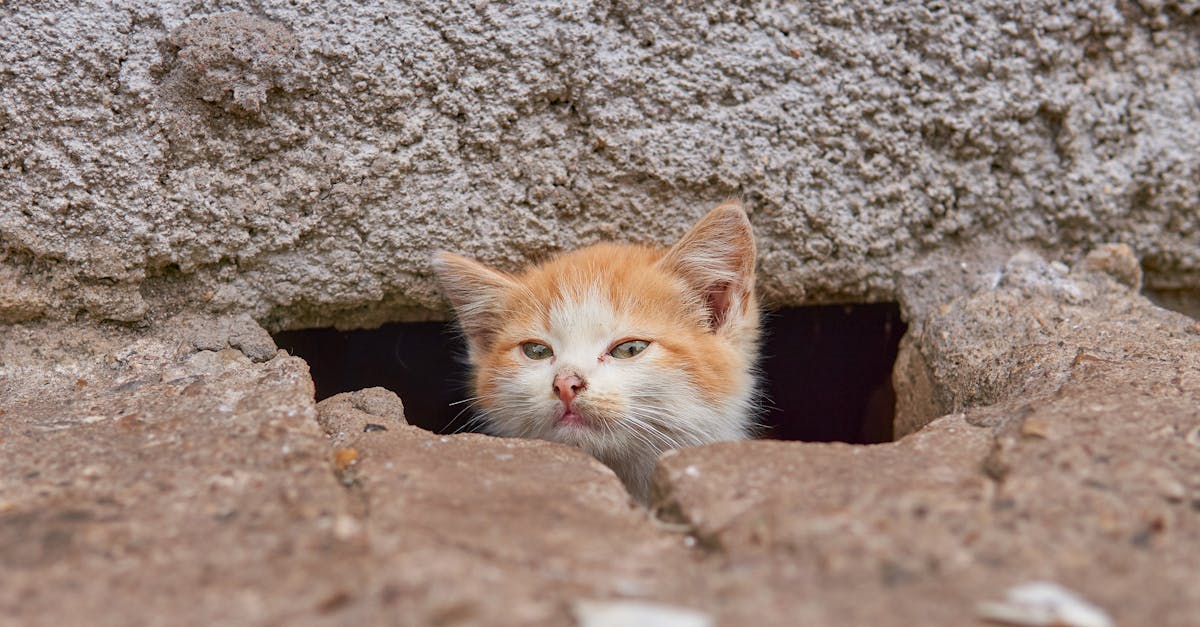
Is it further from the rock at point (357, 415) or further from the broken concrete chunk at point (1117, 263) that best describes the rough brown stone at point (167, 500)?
the broken concrete chunk at point (1117, 263)

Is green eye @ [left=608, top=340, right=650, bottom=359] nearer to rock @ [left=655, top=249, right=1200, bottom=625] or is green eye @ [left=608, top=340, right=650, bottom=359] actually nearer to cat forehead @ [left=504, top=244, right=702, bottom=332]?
cat forehead @ [left=504, top=244, right=702, bottom=332]

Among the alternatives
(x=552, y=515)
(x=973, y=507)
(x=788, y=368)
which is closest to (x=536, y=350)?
(x=552, y=515)

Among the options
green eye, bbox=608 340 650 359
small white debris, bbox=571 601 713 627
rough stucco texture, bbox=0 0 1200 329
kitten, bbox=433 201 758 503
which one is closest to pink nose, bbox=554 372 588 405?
kitten, bbox=433 201 758 503

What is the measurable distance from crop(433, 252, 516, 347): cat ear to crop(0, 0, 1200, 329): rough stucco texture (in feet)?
0.27

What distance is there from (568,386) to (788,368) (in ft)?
4.89

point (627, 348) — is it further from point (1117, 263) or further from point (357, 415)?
point (1117, 263)

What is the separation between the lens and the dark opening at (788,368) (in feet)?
9.14

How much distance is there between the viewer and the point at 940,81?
6.68 feet

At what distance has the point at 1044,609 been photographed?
88 centimetres

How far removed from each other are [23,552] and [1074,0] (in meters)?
2.31

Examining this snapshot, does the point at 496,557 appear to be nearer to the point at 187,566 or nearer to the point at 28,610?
the point at 187,566

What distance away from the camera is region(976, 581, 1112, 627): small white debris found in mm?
863

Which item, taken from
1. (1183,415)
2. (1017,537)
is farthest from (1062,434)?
(1017,537)

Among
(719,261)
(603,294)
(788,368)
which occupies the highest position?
(719,261)
